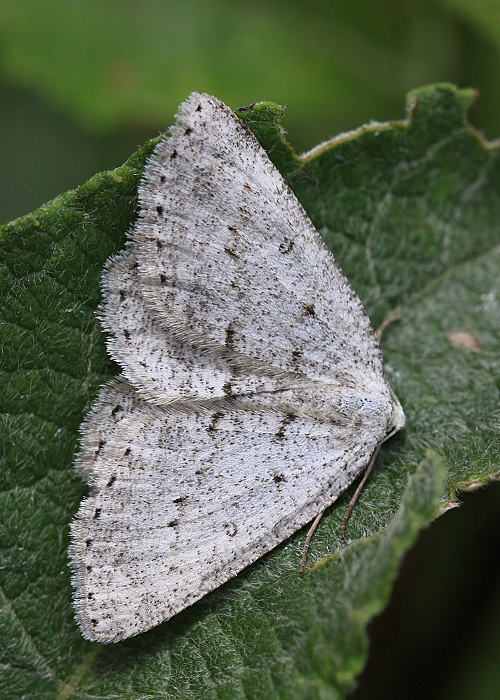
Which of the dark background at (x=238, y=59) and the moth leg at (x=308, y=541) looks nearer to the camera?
the moth leg at (x=308, y=541)

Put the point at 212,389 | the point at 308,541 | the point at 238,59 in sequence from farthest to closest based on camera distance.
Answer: the point at 238,59 < the point at 212,389 < the point at 308,541

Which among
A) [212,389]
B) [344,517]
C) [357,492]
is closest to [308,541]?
[344,517]

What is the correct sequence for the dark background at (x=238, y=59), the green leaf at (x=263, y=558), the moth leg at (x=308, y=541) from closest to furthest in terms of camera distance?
the green leaf at (x=263, y=558), the moth leg at (x=308, y=541), the dark background at (x=238, y=59)

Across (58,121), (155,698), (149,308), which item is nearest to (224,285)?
(149,308)

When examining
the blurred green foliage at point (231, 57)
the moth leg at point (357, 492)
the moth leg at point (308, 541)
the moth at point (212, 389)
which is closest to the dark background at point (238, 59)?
A: the blurred green foliage at point (231, 57)

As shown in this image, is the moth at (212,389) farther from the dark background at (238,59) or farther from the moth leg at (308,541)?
the dark background at (238,59)

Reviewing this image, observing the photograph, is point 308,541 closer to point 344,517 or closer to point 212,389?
point 344,517

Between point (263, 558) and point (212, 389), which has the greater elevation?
point (212, 389)
